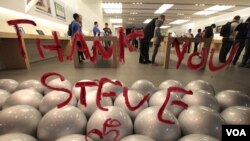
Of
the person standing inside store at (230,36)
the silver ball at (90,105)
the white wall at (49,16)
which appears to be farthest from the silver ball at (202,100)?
the person standing inside store at (230,36)

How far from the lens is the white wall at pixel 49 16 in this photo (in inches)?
121

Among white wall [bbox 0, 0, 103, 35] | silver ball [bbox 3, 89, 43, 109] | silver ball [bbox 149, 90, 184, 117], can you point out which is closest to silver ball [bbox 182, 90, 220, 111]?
silver ball [bbox 149, 90, 184, 117]

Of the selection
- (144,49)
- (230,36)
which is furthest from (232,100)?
(230,36)

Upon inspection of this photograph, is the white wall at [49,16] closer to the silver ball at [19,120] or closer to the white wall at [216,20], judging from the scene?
the silver ball at [19,120]

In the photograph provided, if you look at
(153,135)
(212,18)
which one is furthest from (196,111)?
(212,18)

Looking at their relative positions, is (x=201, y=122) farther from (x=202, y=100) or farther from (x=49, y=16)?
(x=49, y=16)

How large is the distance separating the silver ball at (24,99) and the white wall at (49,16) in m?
2.29

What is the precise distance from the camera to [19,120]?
2.72 feet

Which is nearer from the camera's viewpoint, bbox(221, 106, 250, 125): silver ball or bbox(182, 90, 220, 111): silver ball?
bbox(221, 106, 250, 125): silver ball

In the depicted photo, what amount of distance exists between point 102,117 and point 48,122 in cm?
26

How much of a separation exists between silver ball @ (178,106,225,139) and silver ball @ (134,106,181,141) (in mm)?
57

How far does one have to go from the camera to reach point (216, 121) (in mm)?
832

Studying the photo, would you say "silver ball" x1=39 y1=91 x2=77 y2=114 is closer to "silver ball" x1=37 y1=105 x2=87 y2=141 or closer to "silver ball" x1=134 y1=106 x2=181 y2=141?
"silver ball" x1=37 y1=105 x2=87 y2=141

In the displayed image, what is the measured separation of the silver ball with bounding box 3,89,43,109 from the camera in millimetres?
1062
